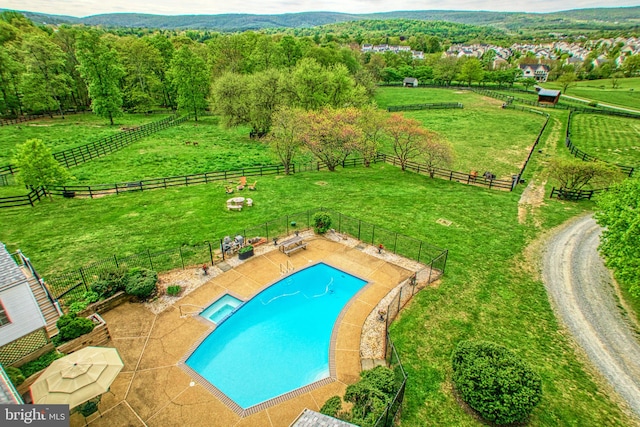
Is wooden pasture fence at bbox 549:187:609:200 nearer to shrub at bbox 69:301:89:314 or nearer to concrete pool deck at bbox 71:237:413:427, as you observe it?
concrete pool deck at bbox 71:237:413:427

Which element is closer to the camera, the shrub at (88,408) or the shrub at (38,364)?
the shrub at (88,408)

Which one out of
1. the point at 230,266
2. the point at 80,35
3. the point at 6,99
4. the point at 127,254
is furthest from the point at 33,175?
the point at 6,99

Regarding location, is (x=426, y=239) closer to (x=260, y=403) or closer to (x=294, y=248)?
(x=294, y=248)

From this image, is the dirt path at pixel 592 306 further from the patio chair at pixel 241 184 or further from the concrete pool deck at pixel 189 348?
the patio chair at pixel 241 184

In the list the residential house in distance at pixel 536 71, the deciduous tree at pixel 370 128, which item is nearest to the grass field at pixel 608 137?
the deciduous tree at pixel 370 128

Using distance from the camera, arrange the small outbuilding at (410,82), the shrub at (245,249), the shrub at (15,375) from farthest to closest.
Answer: the small outbuilding at (410,82)
the shrub at (245,249)
the shrub at (15,375)

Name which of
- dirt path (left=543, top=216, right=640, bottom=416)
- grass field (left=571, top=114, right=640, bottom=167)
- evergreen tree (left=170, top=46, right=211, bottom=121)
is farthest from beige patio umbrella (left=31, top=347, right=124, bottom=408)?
evergreen tree (left=170, top=46, right=211, bottom=121)

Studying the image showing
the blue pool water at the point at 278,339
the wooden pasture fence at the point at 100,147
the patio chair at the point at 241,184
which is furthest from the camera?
the wooden pasture fence at the point at 100,147
